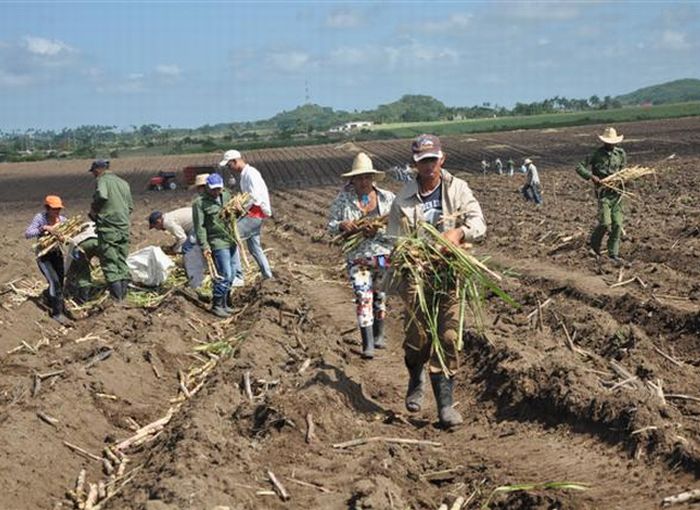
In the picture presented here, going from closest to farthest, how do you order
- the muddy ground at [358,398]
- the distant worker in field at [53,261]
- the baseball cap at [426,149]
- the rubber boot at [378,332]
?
the muddy ground at [358,398] < the baseball cap at [426,149] < the rubber boot at [378,332] < the distant worker in field at [53,261]

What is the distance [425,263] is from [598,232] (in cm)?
727

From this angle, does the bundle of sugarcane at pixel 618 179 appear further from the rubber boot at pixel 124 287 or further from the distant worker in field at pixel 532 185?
the distant worker in field at pixel 532 185

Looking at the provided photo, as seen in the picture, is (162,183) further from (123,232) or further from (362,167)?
(362,167)

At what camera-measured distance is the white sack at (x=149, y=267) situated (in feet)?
43.1

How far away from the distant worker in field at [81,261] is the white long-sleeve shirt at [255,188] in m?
2.00

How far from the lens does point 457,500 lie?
17.8 feet

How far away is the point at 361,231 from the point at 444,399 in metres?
1.94

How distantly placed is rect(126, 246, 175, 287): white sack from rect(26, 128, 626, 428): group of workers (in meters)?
0.39

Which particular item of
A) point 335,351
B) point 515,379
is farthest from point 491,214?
point 515,379

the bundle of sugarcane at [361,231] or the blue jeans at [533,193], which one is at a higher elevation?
the bundle of sugarcane at [361,231]

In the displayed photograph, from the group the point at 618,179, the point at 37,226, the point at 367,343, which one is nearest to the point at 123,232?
the point at 37,226

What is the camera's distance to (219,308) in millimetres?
11734

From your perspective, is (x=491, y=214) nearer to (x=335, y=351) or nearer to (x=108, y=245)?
(x=108, y=245)

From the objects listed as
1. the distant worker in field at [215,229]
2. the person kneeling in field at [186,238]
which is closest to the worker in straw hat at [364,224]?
the distant worker in field at [215,229]
